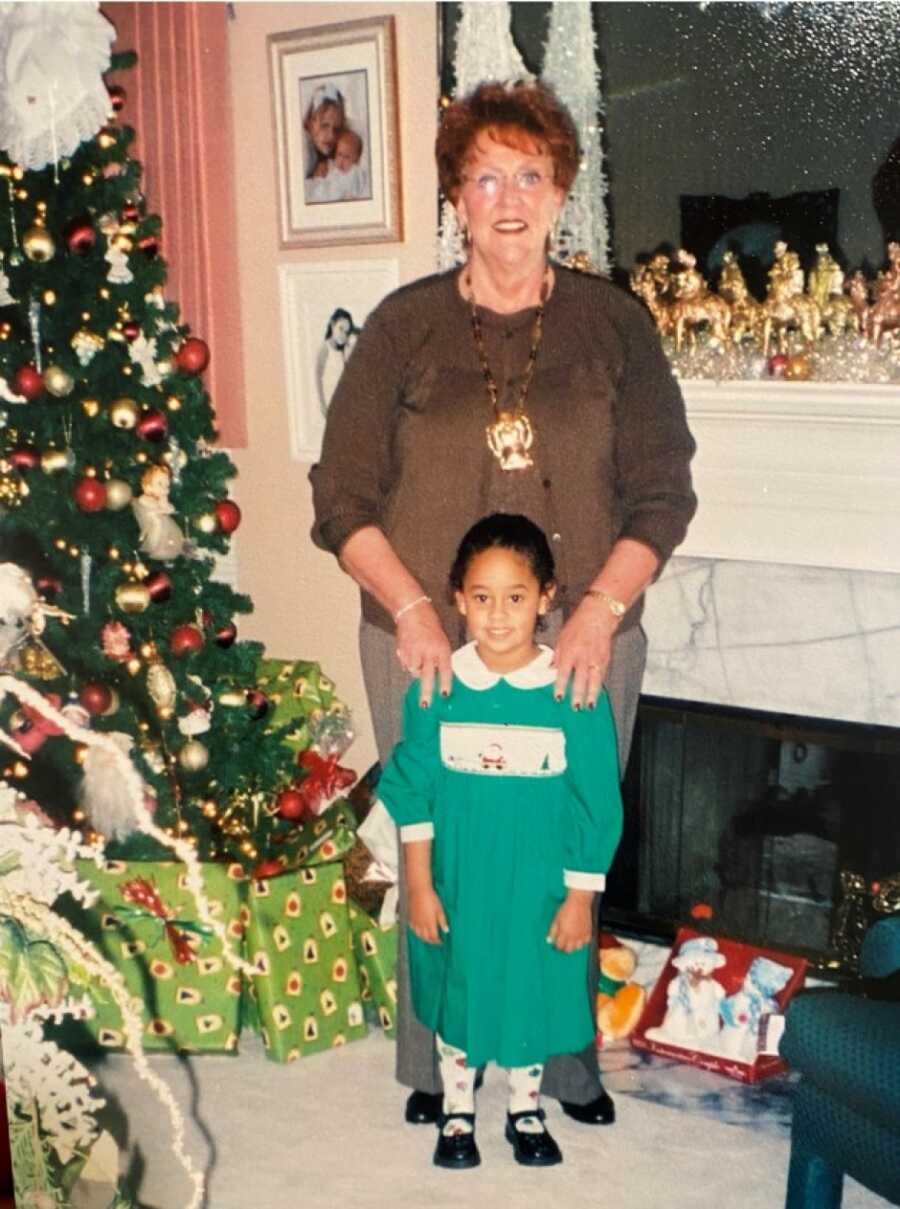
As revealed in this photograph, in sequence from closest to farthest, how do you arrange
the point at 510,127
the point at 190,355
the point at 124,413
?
the point at 510,127, the point at 124,413, the point at 190,355

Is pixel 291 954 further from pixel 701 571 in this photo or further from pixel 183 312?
pixel 183 312

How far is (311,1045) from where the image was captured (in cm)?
226

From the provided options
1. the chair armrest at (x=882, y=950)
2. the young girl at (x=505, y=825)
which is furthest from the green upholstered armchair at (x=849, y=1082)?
the young girl at (x=505, y=825)

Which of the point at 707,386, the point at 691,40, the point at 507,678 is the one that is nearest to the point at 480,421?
the point at 507,678

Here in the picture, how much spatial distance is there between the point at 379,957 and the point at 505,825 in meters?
0.66

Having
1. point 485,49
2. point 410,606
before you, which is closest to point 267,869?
point 410,606

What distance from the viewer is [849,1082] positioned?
156cm

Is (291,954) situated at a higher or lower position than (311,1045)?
higher

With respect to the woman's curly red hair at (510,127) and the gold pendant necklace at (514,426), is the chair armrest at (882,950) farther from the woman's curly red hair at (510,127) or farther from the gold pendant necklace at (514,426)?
the woman's curly red hair at (510,127)

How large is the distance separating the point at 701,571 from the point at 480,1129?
3.42 feet

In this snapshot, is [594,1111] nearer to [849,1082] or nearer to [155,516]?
[849,1082]

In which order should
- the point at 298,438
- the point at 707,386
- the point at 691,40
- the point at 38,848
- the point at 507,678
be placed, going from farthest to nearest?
the point at 298,438 < the point at 707,386 < the point at 691,40 < the point at 507,678 < the point at 38,848

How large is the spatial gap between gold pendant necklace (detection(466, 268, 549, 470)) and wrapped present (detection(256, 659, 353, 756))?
0.99m

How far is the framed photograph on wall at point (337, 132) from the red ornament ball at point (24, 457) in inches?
29.9
